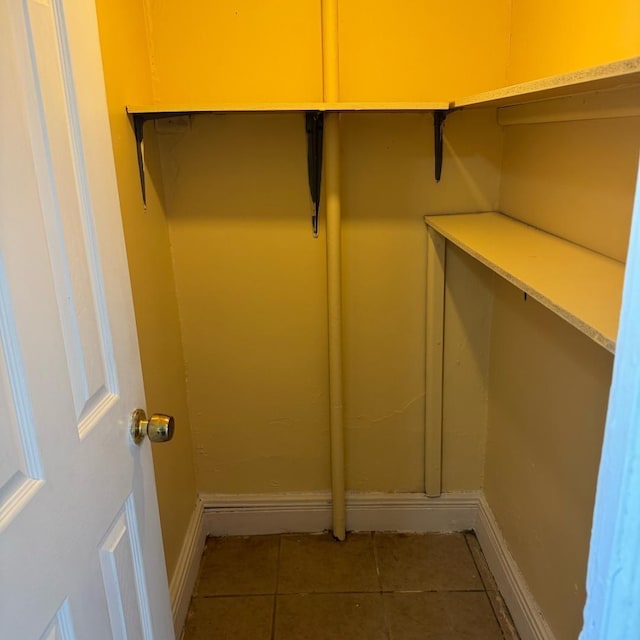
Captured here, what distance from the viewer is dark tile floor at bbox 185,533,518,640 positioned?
67.3 inches

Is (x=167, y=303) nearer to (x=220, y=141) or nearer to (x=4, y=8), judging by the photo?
→ (x=220, y=141)

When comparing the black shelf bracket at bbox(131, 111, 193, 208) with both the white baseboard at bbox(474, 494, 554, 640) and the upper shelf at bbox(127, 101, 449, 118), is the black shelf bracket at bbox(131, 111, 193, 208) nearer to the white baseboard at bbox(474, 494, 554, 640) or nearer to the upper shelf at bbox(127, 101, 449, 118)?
the upper shelf at bbox(127, 101, 449, 118)

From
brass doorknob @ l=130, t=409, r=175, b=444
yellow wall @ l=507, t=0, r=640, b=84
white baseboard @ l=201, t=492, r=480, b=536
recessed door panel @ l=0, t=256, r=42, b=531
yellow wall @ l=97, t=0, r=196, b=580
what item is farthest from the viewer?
white baseboard @ l=201, t=492, r=480, b=536

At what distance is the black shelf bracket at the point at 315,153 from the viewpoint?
1672 millimetres

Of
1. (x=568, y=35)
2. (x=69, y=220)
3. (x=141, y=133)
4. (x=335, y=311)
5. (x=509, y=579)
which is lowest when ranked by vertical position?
(x=509, y=579)

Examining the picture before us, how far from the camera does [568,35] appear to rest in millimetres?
1309

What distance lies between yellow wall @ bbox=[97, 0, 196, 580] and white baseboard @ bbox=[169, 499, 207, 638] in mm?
41


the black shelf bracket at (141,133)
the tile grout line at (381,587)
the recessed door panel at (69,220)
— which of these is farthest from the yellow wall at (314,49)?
the tile grout line at (381,587)

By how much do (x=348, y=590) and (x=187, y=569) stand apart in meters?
0.52

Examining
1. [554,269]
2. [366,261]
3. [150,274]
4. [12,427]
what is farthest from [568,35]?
[12,427]

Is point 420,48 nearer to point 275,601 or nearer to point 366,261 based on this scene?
point 366,261

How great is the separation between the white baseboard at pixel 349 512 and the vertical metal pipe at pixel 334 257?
0.07 metres

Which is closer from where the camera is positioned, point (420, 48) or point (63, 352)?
point (63, 352)

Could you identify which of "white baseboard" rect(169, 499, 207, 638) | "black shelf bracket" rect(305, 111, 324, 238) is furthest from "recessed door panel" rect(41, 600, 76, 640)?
"black shelf bracket" rect(305, 111, 324, 238)
